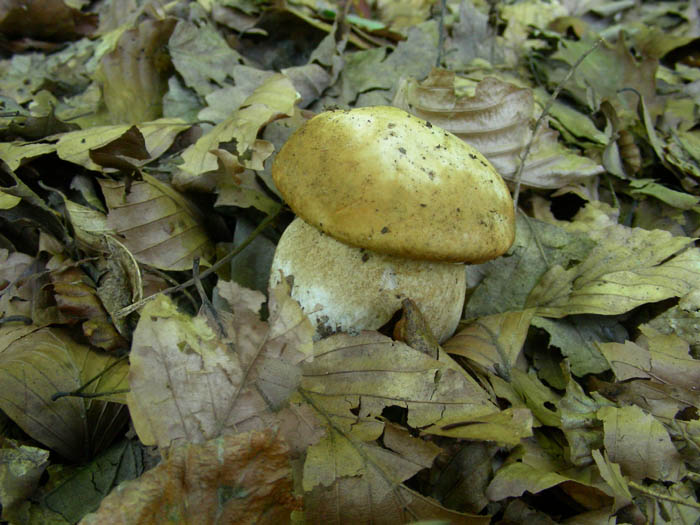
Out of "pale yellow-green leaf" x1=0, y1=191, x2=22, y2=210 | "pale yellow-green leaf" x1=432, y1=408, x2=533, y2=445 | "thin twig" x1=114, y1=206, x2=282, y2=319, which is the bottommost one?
"pale yellow-green leaf" x1=432, y1=408, x2=533, y2=445

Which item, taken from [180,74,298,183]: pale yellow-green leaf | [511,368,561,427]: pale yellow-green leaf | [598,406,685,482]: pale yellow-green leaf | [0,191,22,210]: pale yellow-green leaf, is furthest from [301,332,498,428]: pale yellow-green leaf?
[0,191,22,210]: pale yellow-green leaf

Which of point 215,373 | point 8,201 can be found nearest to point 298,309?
point 215,373

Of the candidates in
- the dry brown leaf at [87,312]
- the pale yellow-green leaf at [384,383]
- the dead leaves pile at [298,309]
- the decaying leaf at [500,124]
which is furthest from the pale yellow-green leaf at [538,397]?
the dry brown leaf at [87,312]

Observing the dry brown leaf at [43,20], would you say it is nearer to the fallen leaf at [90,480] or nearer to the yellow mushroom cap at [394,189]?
the yellow mushroom cap at [394,189]

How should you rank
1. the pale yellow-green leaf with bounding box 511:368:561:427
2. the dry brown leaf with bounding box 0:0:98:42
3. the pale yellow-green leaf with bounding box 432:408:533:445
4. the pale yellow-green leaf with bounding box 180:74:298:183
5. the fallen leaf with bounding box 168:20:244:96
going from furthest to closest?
the dry brown leaf with bounding box 0:0:98:42, the fallen leaf with bounding box 168:20:244:96, the pale yellow-green leaf with bounding box 180:74:298:183, the pale yellow-green leaf with bounding box 511:368:561:427, the pale yellow-green leaf with bounding box 432:408:533:445

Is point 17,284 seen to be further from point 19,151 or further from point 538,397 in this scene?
point 538,397

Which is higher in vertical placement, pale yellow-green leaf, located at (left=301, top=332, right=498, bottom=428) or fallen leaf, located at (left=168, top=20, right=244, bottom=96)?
fallen leaf, located at (left=168, top=20, right=244, bottom=96)

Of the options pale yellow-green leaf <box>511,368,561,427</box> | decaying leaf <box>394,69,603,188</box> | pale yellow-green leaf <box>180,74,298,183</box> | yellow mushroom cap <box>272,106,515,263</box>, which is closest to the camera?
yellow mushroom cap <box>272,106,515,263</box>

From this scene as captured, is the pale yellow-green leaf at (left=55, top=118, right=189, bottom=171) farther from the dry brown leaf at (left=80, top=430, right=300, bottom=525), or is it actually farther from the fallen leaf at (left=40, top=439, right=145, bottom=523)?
the dry brown leaf at (left=80, top=430, right=300, bottom=525)

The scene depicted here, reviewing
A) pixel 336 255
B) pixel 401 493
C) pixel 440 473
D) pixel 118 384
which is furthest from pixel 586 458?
pixel 118 384
